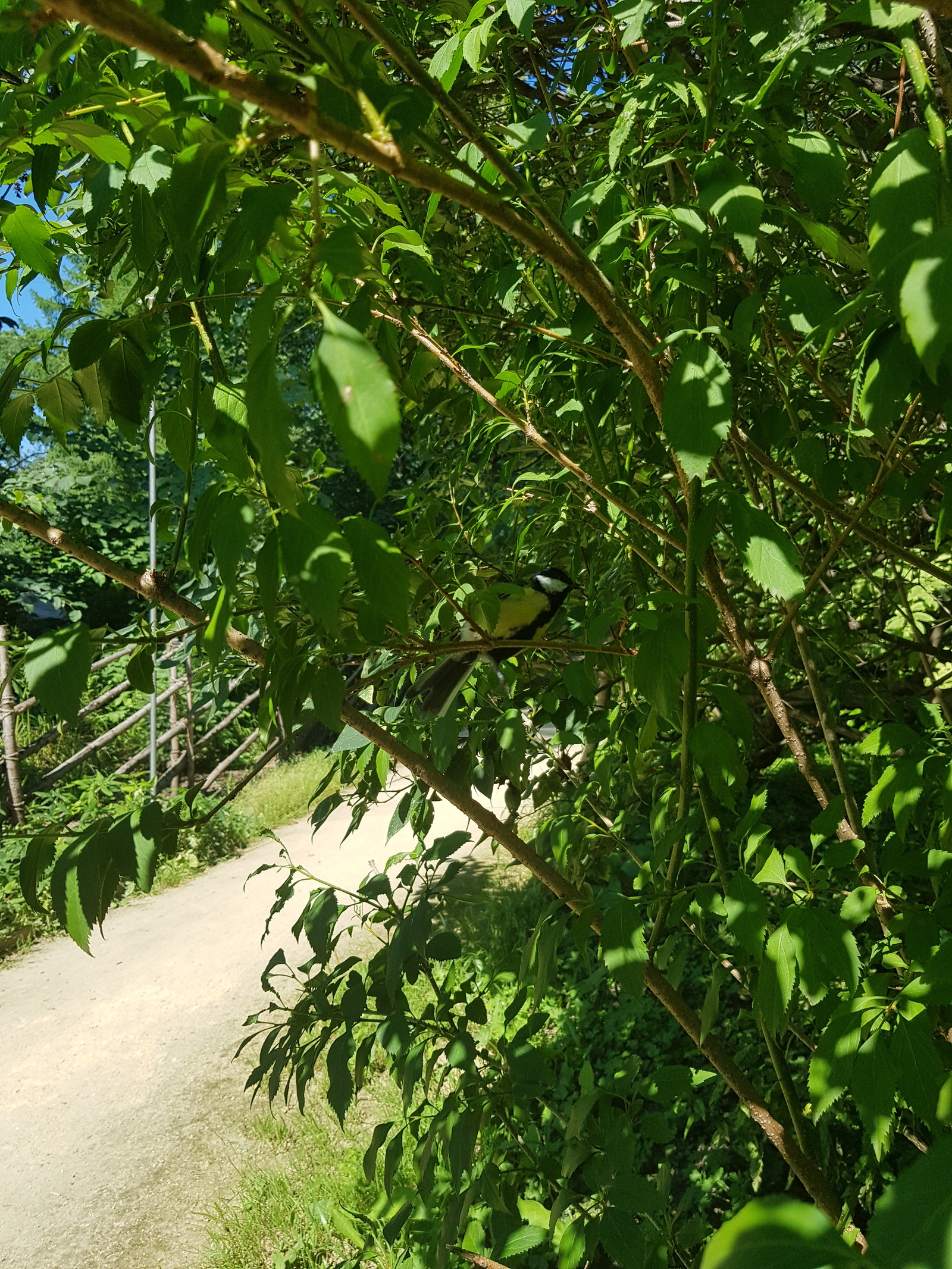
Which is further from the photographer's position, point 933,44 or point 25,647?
point 933,44

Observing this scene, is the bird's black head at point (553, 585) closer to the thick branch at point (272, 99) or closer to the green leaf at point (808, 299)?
the green leaf at point (808, 299)

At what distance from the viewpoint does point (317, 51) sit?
15.8 inches

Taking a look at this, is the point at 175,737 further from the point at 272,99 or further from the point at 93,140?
the point at 272,99

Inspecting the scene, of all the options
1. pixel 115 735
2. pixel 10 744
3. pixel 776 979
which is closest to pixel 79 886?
pixel 776 979

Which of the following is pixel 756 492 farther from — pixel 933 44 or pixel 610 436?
pixel 933 44

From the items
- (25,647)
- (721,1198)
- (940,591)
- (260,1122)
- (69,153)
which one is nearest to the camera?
(25,647)

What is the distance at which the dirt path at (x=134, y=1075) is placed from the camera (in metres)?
2.70

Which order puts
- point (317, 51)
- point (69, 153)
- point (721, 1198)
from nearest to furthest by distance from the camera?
point (317, 51) → point (69, 153) → point (721, 1198)

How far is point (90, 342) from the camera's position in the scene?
56 cm

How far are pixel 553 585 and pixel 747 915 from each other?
113cm

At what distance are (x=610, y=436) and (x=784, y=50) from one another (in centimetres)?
54

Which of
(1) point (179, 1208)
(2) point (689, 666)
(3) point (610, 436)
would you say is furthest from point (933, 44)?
(1) point (179, 1208)

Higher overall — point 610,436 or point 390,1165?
point 610,436

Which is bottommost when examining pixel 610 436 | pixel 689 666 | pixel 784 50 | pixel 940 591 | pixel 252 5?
pixel 940 591
